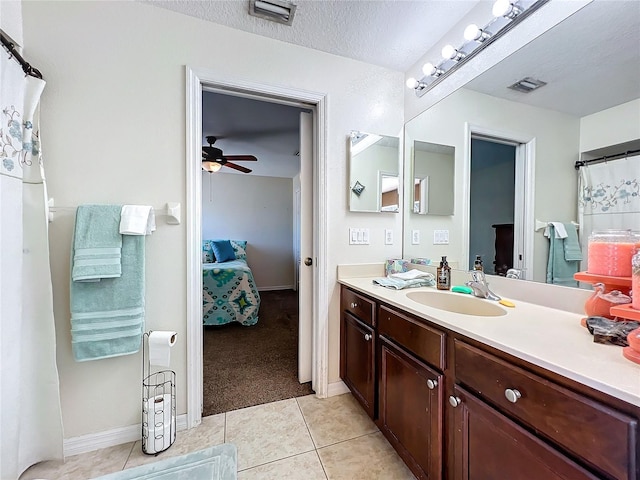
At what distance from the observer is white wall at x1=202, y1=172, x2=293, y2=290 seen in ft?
17.0

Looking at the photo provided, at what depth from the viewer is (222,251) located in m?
4.52

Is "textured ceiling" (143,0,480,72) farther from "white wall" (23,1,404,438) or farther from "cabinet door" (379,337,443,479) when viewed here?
"cabinet door" (379,337,443,479)

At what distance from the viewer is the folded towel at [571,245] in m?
1.11

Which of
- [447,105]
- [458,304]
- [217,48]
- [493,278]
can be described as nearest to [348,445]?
[458,304]

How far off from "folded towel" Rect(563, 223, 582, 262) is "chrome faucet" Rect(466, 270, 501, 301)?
1.11ft

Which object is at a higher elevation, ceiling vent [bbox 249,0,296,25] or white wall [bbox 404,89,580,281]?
ceiling vent [bbox 249,0,296,25]

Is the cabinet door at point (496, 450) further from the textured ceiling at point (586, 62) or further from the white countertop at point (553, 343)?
the textured ceiling at point (586, 62)

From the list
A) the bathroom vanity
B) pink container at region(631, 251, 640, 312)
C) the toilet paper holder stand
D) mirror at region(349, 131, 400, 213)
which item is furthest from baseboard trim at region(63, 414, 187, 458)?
pink container at region(631, 251, 640, 312)

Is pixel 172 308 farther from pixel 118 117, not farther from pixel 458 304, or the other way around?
pixel 458 304

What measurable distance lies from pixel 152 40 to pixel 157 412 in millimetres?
2056

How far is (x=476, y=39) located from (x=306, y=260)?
66.1 inches

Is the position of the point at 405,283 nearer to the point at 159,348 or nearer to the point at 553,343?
the point at 553,343

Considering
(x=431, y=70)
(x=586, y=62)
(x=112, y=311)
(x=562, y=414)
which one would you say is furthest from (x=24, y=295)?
(x=586, y=62)

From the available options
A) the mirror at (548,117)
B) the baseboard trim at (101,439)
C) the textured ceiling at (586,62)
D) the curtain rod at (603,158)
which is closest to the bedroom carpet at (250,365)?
the baseboard trim at (101,439)
